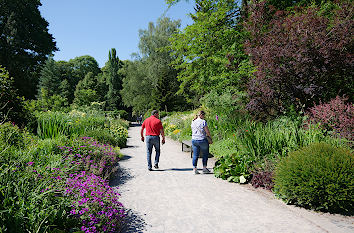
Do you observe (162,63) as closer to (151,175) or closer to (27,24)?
(27,24)

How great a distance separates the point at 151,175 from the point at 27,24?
3366 cm

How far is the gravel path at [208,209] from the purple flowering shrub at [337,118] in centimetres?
341

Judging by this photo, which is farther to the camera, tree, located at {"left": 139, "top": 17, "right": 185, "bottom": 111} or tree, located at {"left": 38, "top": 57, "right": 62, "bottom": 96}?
tree, located at {"left": 38, "top": 57, "right": 62, "bottom": 96}

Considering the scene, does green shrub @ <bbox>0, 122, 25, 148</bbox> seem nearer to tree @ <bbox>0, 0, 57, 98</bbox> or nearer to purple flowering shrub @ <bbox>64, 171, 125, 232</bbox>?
purple flowering shrub @ <bbox>64, 171, 125, 232</bbox>

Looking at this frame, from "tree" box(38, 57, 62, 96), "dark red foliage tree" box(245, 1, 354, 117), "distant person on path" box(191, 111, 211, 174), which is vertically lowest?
"distant person on path" box(191, 111, 211, 174)

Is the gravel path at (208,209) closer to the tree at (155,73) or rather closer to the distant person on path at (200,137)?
the distant person on path at (200,137)

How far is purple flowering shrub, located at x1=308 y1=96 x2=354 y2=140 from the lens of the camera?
20.3 feet

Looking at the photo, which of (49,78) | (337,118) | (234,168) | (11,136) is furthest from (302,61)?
(49,78)

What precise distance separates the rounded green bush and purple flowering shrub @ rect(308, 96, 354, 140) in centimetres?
278

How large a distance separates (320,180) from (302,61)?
532 cm

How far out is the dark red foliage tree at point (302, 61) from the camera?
7.80 metres

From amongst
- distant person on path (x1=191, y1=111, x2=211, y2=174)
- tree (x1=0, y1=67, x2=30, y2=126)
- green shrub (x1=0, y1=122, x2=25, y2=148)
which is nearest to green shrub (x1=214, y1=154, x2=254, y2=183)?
distant person on path (x1=191, y1=111, x2=211, y2=174)

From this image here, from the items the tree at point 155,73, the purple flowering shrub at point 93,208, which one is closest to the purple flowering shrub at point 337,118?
the purple flowering shrub at point 93,208

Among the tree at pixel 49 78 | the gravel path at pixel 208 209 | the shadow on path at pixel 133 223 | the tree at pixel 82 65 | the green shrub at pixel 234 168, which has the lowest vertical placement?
the shadow on path at pixel 133 223
